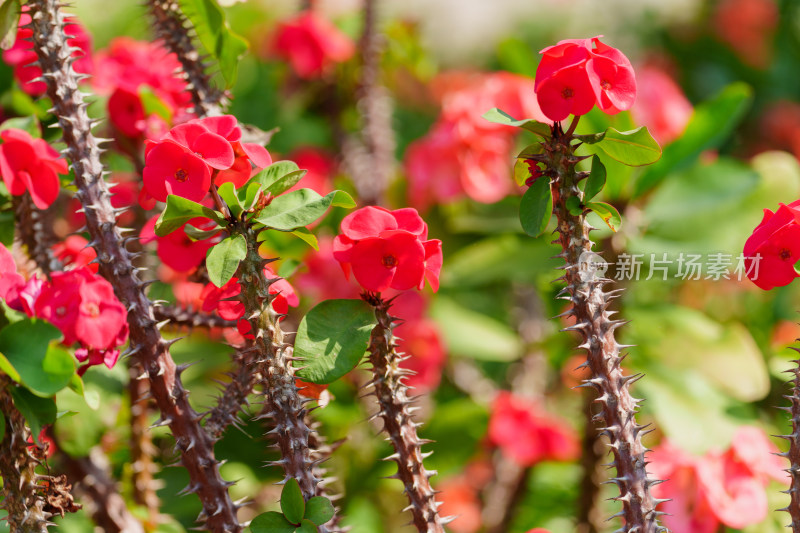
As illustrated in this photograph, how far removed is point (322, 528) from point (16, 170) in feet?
1.87

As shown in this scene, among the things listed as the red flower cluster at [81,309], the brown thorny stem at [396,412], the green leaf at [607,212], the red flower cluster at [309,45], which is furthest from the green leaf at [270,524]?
the red flower cluster at [309,45]

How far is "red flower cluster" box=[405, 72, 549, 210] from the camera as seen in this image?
1.68 m

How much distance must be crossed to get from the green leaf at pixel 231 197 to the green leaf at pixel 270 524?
30 cm

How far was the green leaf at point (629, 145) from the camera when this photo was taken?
737mm

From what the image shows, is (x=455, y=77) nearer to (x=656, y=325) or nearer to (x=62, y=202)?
(x=656, y=325)

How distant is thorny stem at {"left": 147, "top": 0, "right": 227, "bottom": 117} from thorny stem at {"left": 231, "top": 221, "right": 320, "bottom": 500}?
0.41 meters

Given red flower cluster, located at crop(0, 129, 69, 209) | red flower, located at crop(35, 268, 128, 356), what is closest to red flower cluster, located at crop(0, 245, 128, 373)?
red flower, located at crop(35, 268, 128, 356)

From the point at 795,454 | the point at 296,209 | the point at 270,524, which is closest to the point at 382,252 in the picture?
the point at 296,209

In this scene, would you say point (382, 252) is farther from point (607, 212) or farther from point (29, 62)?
point (29, 62)

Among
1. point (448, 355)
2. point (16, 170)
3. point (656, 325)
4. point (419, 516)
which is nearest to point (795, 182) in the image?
point (656, 325)

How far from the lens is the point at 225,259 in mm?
687

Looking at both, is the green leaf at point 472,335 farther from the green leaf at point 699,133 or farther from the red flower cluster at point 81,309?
the red flower cluster at point 81,309

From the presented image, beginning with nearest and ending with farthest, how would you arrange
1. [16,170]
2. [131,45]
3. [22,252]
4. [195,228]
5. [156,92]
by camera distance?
[195,228] → [16,170] → [22,252] → [156,92] → [131,45]

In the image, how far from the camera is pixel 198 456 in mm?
821
